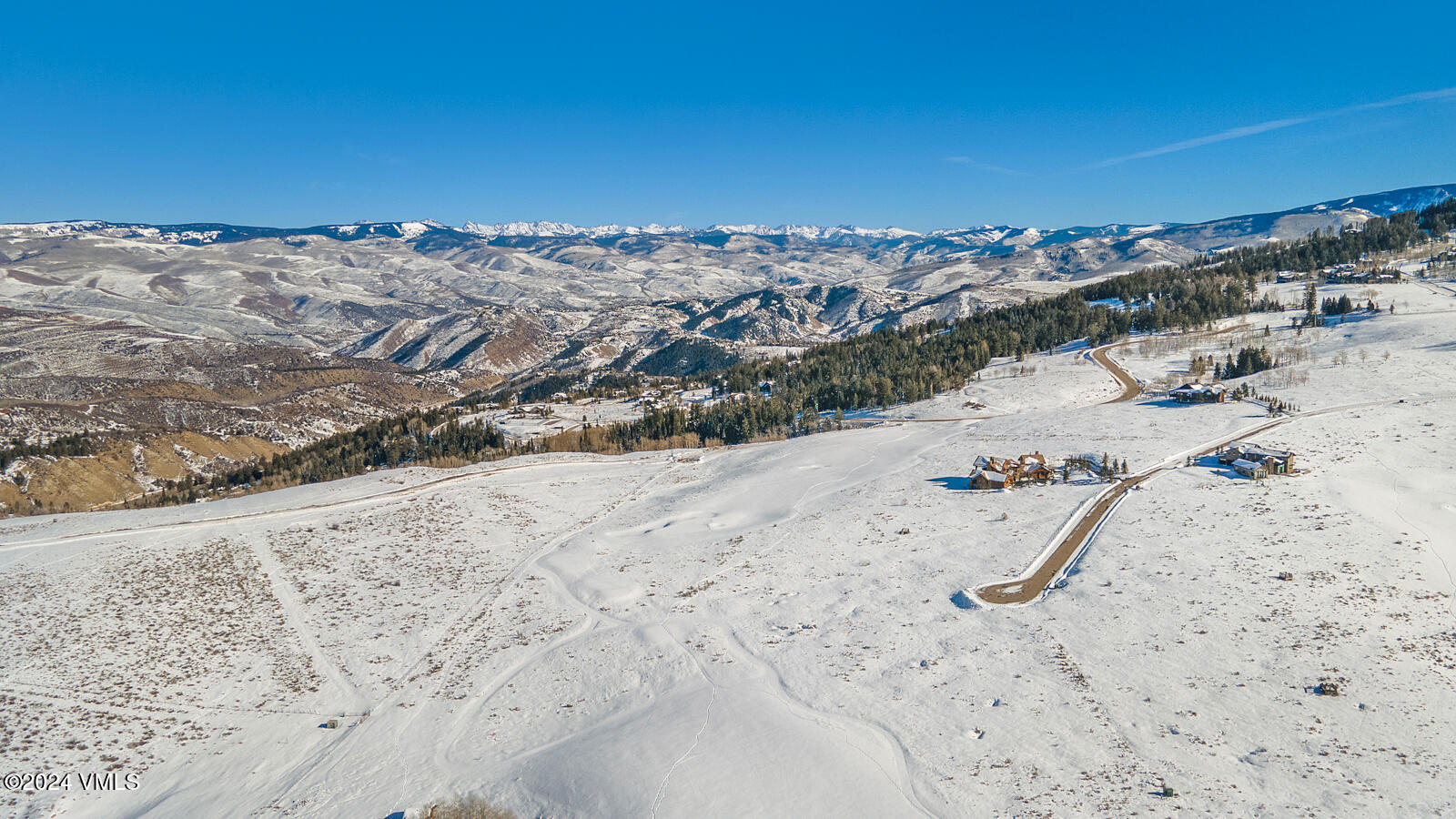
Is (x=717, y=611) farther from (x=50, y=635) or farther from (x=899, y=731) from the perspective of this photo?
(x=50, y=635)

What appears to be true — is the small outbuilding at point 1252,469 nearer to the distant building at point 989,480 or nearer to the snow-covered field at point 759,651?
the snow-covered field at point 759,651

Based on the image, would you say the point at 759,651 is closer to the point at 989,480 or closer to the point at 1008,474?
the point at 989,480

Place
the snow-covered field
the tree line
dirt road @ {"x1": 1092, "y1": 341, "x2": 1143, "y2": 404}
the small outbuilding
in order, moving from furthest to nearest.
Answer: dirt road @ {"x1": 1092, "y1": 341, "x2": 1143, "y2": 404} → the tree line → the small outbuilding → the snow-covered field

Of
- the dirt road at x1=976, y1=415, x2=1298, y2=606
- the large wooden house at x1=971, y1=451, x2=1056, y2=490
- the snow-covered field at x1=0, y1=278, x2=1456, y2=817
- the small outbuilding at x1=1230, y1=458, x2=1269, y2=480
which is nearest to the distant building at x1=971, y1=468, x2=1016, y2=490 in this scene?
the large wooden house at x1=971, y1=451, x2=1056, y2=490

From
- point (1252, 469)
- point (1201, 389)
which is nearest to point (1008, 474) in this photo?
point (1252, 469)

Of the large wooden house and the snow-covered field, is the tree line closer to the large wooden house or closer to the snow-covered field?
the snow-covered field

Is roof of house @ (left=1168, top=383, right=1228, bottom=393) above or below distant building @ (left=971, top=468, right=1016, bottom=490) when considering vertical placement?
above

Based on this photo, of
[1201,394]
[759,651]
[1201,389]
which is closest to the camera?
[759,651]
